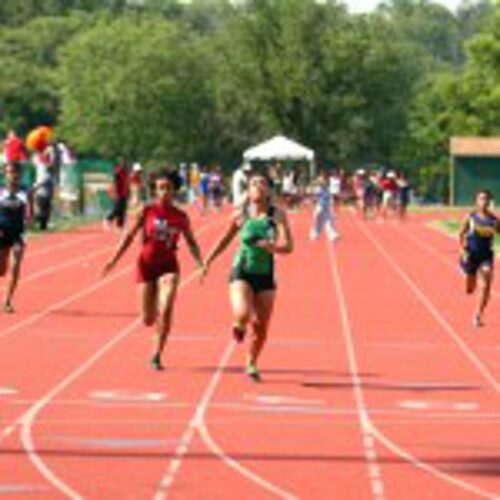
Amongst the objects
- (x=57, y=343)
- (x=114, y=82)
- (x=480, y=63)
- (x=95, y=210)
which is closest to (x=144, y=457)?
(x=57, y=343)

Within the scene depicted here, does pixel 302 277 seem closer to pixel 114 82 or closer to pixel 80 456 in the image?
pixel 80 456

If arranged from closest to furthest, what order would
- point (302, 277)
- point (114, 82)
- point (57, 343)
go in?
point (57, 343) → point (302, 277) → point (114, 82)

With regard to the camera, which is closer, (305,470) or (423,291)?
(305,470)

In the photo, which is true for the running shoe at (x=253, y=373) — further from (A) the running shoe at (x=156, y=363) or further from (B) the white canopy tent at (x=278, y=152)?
(B) the white canopy tent at (x=278, y=152)

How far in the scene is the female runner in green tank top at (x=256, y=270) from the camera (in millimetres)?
17109

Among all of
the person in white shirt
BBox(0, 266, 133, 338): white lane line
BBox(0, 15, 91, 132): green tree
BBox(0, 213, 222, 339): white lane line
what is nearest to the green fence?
the person in white shirt

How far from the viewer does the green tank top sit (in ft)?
56.4

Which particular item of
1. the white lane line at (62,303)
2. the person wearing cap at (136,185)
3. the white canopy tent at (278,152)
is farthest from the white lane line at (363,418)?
the white canopy tent at (278,152)

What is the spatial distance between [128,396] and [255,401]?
3.39 feet

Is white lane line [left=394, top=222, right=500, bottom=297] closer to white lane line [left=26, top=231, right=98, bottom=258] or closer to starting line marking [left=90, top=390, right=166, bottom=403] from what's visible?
white lane line [left=26, top=231, right=98, bottom=258]

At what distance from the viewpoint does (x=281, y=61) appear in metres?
110

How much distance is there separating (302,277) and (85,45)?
256ft

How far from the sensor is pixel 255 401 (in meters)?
15.6

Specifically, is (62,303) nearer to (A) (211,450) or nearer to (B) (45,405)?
(B) (45,405)
